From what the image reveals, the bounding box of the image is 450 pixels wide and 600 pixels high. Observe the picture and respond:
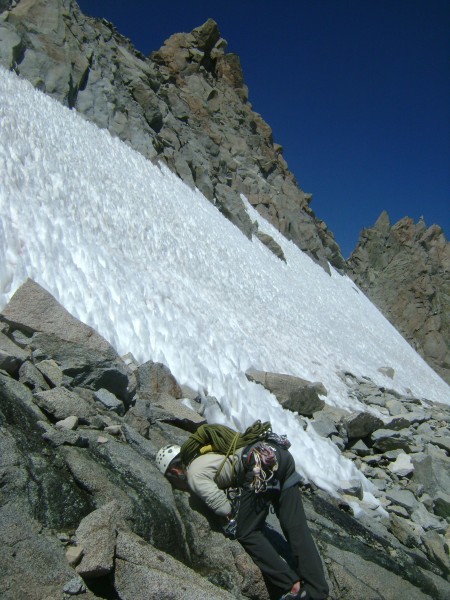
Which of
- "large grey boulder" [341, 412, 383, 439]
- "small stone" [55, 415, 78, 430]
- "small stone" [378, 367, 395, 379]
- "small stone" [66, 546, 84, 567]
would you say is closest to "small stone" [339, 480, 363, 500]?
"large grey boulder" [341, 412, 383, 439]

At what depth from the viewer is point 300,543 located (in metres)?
4.99

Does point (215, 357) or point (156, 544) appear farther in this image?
point (215, 357)

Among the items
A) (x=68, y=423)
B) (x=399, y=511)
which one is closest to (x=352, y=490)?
(x=399, y=511)

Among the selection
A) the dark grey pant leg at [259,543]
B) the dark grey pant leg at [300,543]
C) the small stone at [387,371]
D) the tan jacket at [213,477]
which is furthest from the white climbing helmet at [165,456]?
the small stone at [387,371]

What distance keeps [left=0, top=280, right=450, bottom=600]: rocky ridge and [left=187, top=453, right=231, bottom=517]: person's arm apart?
0.59ft

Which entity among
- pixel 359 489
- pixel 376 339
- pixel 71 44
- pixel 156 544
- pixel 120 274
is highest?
Answer: pixel 71 44

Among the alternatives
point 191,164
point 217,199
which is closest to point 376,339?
point 217,199

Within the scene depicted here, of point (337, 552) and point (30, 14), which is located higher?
point (30, 14)

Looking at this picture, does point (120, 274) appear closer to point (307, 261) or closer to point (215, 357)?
point (215, 357)

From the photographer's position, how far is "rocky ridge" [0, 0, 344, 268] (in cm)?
2011

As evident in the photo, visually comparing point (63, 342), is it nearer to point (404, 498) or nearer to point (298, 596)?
point (298, 596)

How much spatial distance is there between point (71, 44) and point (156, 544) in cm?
2267

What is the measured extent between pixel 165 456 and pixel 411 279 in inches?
2431

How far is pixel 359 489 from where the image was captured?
823 centimetres
